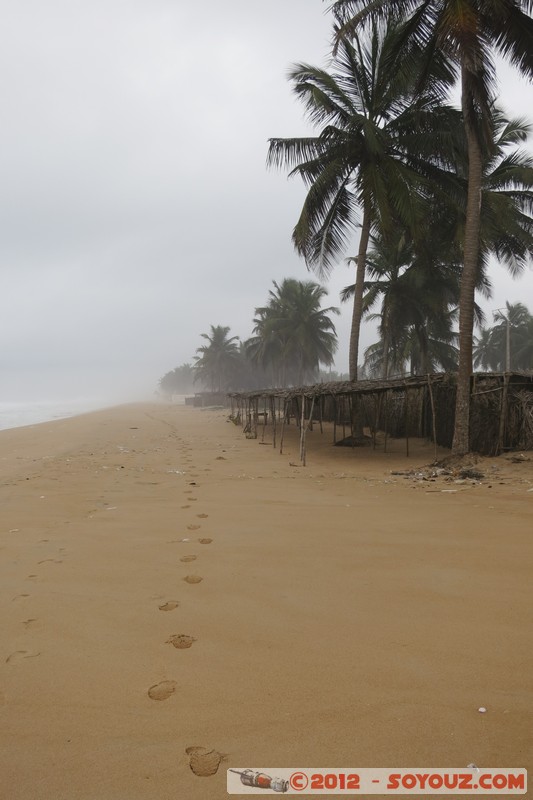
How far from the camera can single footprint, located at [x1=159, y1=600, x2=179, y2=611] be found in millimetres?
2857

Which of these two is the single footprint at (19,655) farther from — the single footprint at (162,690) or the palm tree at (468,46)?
the palm tree at (468,46)

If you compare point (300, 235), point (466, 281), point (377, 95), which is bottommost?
point (466, 281)

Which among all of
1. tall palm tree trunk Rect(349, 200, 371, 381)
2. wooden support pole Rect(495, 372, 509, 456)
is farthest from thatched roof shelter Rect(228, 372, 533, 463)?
tall palm tree trunk Rect(349, 200, 371, 381)

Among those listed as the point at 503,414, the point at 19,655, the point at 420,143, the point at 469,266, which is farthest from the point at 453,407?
the point at 19,655

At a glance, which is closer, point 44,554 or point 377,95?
point 44,554

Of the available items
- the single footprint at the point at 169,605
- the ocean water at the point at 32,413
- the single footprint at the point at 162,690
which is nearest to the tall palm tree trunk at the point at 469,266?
the single footprint at the point at 169,605

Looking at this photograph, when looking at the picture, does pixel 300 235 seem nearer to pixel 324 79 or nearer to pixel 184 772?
pixel 324 79

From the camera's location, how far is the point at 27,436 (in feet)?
58.0

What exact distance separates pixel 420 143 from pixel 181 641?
44.4ft

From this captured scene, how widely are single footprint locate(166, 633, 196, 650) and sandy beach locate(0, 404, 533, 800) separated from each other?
0.05 feet

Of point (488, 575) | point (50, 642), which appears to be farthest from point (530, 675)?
point (50, 642)

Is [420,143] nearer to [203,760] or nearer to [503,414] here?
[503,414]

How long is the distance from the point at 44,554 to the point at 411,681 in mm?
3177

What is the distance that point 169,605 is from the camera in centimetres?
292
